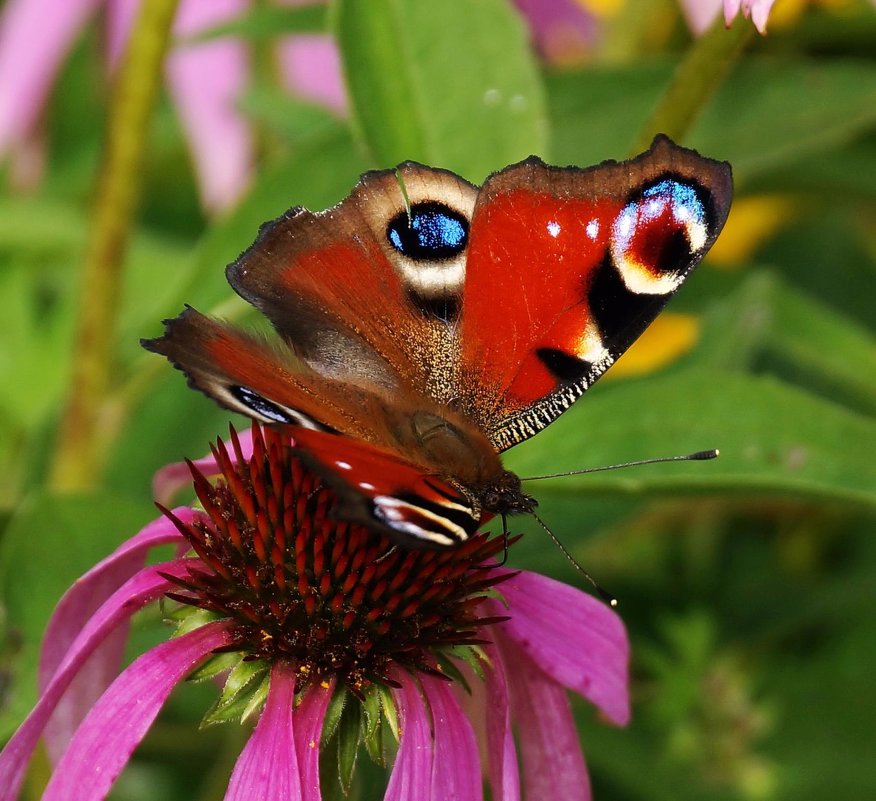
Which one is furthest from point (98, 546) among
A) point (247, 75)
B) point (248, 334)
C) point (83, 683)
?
point (247, 75)

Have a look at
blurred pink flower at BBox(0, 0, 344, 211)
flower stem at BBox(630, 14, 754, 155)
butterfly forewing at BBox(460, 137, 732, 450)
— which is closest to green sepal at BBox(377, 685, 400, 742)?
butterfly forewing at BBox(460, 137, 732, 450)

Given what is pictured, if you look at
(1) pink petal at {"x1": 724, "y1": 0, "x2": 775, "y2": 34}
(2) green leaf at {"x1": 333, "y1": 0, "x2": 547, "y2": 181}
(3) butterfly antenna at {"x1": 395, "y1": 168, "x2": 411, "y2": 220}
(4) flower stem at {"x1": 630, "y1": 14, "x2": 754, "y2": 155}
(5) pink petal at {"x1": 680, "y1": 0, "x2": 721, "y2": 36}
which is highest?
(5) pink petal at {"x1": 680, "y1": 0, "x2": 721, "y2": 36}

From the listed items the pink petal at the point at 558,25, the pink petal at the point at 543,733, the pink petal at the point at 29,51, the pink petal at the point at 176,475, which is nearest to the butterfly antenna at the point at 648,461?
the pink petal at the point at 543,733

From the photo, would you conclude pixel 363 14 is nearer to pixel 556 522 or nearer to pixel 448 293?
pixel 448 293

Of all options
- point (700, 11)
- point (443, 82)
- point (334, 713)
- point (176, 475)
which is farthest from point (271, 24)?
point (334, 713)

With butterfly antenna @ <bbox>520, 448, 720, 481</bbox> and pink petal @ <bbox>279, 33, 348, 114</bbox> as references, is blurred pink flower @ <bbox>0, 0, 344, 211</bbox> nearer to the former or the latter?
pink petal @ <bbox>279, 33, 348, 114</bbox>

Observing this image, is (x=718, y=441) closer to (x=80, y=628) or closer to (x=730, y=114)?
(x=80, y=628)
